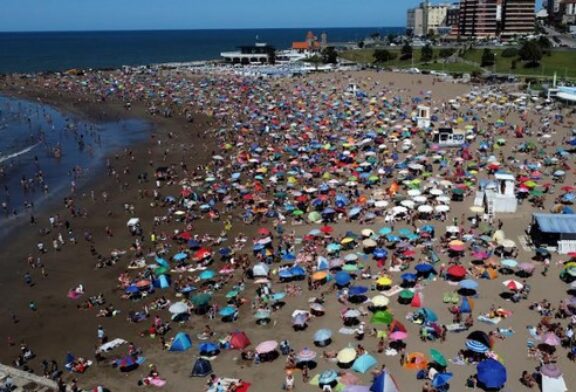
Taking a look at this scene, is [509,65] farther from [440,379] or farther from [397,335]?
[440,379]

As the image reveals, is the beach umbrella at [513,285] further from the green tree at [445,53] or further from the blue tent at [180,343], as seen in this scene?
the green tree at [445,53]

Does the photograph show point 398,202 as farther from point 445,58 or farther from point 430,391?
point 445,58

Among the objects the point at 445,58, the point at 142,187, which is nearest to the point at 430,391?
the point at 142,187

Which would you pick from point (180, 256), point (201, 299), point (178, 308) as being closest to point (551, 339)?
point (201, 299)

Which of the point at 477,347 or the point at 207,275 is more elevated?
the point at 477,347

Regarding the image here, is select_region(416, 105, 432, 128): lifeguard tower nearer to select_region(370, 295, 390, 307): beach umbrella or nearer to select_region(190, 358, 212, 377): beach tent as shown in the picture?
select_region(370, 295, 390, 307): beach umbrella

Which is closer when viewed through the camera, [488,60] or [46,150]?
[46,150]

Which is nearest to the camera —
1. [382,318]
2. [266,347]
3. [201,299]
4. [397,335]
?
[266,347]

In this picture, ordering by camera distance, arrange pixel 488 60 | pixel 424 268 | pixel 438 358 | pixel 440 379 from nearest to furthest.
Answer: pixel 440 379 < pixel 438 358 < pixel 424 268 < pixel 488 60
